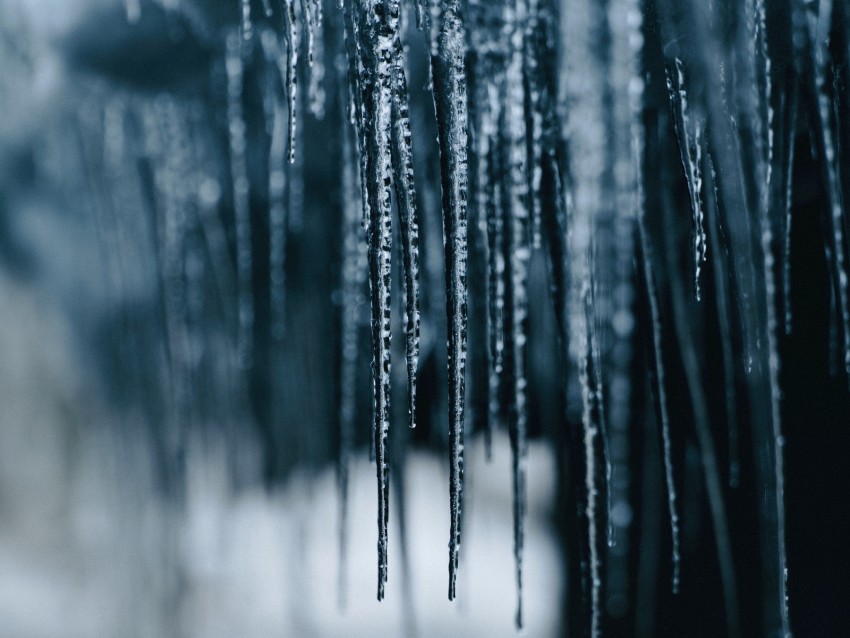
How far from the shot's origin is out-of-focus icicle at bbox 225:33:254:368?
1.78m

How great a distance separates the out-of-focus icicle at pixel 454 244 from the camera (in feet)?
2.91

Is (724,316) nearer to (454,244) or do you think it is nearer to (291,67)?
(454,244)

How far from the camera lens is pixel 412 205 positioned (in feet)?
2.88

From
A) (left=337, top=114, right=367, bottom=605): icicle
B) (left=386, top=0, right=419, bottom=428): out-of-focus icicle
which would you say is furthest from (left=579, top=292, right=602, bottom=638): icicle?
(left=337, top=114, right=367, bottom=605): icicle

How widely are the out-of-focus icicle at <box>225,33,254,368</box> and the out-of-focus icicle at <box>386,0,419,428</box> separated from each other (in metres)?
0.90

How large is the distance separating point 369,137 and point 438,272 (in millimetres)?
1200

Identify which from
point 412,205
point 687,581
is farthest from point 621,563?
point 412,205

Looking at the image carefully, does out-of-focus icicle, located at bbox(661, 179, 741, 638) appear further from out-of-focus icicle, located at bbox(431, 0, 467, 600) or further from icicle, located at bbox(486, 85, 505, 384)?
out-of-focus icicle, located at bbox(431, 0, 467, 600)

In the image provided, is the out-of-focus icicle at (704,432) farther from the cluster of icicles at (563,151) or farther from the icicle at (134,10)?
the icicle at (134,10)

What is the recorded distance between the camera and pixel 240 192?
2080 millimetres

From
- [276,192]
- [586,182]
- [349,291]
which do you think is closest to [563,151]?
[586,182]

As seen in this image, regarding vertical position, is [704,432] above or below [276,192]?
below

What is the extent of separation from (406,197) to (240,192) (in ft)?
4.32

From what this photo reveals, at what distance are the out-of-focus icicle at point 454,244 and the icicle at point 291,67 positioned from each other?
0.19 m
